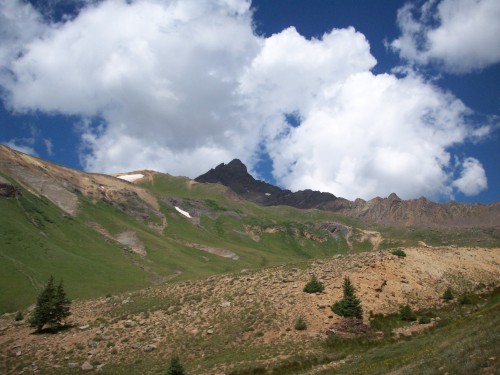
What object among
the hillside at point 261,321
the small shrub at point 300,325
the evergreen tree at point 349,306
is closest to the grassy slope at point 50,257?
the hillside at point 261,321

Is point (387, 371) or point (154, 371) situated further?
point (154, 371)

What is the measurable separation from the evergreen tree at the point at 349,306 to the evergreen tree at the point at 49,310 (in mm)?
30298

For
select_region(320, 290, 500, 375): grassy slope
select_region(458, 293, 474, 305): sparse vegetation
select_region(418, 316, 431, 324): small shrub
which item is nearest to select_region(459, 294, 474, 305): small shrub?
select_region(458, 293, 474, 305): sparse vegetation

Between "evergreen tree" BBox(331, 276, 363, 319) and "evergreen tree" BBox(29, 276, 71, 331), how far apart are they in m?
30.3

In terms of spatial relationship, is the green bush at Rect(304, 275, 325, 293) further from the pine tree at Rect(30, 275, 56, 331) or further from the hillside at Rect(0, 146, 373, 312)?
the hillside at Rect(0, 146, 373, 312)

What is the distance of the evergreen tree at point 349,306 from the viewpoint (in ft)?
128

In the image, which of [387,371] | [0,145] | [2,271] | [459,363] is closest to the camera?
[459,363]

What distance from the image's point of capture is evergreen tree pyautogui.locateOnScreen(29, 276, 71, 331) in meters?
44.5

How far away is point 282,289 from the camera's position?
4634 cm

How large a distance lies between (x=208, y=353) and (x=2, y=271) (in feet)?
302

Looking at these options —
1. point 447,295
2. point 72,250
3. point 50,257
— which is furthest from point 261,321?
point 72,250

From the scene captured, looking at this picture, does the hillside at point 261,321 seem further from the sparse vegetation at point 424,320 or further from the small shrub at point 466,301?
the small shrub at point 466,301

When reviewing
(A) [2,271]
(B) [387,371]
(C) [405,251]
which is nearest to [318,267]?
(C) [405,251]

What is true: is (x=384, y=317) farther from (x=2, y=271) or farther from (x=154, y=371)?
(x=2, y=271)
